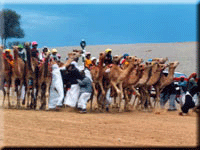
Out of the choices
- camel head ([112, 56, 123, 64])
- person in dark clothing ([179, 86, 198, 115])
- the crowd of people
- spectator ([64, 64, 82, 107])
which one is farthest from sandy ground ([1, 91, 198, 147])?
camel head ([112, 56, 123, 64])

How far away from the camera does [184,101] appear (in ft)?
54.7

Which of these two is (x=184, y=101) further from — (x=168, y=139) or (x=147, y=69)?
(x=168, y=139)

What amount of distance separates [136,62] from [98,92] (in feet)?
6.70

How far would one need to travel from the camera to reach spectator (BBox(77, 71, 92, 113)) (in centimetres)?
1599

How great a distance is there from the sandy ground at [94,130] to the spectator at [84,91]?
3.96 feet

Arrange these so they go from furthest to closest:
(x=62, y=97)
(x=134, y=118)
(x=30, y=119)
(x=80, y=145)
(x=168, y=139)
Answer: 1. (x=62, y=97)
2. (x=134, y=118)
3. (x=30, y=119)
4. (x=168, y=139)
5. (x=80, y=145)

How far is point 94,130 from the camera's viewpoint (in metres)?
11.5

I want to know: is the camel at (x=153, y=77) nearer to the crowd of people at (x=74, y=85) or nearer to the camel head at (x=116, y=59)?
the crowd of people at (x=74, y=85)

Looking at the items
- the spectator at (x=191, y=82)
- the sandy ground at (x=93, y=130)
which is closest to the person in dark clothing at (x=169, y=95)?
the spectator at (x=191, y=82)

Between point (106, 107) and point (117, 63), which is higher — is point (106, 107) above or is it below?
below

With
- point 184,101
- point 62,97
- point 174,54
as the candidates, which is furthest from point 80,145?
point 174,54

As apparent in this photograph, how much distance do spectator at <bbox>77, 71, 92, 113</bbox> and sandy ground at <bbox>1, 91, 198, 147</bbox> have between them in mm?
1207

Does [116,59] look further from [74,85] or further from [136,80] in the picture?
[74,85]

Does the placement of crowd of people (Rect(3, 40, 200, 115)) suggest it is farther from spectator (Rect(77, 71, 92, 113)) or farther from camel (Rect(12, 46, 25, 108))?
camel (Rect(12, 46, 25, 108))
